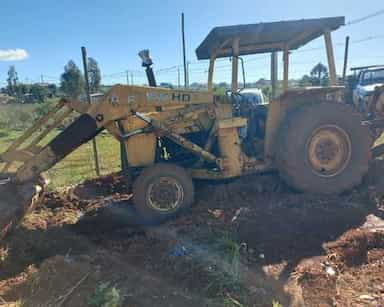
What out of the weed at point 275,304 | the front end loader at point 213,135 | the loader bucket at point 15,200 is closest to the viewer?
the weed at point 275,304

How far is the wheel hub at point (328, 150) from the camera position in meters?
4.70

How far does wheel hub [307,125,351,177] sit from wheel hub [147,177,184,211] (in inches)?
76.0

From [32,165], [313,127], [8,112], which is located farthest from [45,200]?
[8,112]

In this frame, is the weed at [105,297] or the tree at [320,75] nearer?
the weed at [105,297]

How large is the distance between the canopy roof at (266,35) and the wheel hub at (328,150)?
4.57 ft

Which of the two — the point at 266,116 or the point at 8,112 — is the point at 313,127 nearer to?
the point at 266,116

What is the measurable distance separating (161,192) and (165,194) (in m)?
0.06

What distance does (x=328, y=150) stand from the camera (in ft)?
15.6

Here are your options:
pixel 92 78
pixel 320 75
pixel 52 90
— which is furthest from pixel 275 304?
pixel 52 90

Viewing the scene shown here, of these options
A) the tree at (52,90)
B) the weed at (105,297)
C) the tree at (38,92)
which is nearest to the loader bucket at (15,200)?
the weed at (105,297)

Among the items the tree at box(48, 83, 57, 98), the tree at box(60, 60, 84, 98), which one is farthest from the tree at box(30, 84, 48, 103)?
the tree at box(60, 60, 84, 98)

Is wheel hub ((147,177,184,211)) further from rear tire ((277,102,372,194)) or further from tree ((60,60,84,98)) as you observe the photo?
tree ((60,60,84,98))

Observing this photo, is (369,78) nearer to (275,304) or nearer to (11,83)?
(275,304)

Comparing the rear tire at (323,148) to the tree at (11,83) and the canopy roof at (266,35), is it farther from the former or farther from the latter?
the tree at (11,83)
